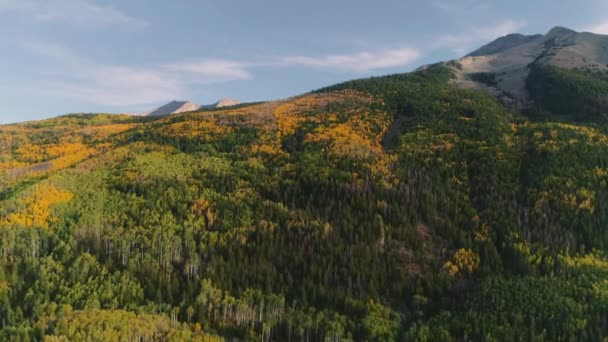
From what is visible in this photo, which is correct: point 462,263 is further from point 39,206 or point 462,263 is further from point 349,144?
point 39,206

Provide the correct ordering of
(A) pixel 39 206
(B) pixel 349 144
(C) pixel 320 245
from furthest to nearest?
(B) pixel 349 144 < (A) pixel 39 206 < (C) pixel 320 245

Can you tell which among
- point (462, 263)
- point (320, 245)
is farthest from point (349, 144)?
point (462, 263)

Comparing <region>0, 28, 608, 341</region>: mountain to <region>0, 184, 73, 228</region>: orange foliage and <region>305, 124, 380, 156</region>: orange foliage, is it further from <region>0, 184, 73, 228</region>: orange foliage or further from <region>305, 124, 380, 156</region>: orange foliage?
<region>305, 124, 380, 156</region>: orange foliage

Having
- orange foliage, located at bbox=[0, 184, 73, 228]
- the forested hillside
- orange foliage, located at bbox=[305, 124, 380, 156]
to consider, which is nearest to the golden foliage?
the forested hillside

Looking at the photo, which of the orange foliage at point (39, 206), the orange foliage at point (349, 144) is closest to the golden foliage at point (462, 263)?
the orange foliage at point (349, 144)

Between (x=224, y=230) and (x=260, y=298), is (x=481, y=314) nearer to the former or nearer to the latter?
(x=260, y=298)

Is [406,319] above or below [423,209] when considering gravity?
below

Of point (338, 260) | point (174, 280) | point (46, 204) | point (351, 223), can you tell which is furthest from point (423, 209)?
point (46, 204)
